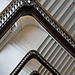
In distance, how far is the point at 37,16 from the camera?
5.81 m

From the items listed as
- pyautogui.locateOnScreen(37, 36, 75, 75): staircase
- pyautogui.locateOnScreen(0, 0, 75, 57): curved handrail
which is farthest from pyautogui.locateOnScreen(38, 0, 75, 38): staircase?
pyautogui.locateOnScreen(0, 0, 75, 57): curved handrail

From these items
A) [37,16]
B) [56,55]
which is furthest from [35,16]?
[56,55]

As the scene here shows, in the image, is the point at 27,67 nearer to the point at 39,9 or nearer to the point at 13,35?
the point at 13,35

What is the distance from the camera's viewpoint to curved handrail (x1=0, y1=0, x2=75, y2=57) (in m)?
5.55

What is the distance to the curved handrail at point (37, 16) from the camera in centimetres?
555

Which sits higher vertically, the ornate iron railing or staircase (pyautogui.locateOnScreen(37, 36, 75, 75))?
staircase (pyautogui.locateOnScreen(37, 36, 75, 75))

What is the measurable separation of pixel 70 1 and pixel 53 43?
220cm

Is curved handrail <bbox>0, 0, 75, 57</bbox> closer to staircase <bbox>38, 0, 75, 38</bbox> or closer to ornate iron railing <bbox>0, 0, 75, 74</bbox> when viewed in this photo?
ornate iron railing <bbox>0, 0, 75, 74</bbox>

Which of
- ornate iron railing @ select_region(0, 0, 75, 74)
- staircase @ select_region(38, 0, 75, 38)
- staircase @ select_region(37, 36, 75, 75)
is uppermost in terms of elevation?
staircase @ select_region(38, 0, 75, 38)

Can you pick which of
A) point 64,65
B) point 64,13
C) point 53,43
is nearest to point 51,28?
point 64,13

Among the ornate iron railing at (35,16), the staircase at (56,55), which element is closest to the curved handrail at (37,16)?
the ornate iron railing at (35,16)

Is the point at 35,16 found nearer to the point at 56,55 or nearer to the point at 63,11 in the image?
the point at 63,11

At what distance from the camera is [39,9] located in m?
5.77

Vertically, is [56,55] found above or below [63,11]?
below
